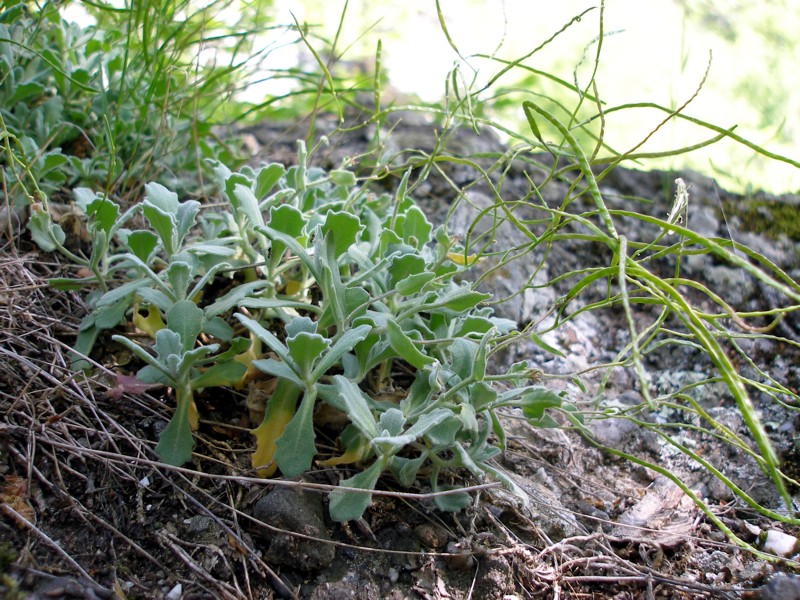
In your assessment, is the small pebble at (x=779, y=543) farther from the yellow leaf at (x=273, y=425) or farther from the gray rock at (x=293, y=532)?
the yellow leaf at (x=273, y=425)

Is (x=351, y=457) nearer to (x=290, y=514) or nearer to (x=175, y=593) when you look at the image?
(x=290, y=514)

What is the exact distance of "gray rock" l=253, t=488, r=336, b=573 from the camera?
130cm

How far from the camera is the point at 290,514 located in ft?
4.38

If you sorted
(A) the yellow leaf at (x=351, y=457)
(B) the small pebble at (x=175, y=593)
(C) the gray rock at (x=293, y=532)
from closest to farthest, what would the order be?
(B) the small pebble at (x=175, y=593) < (C) the gray rock at (x=293, y=532) < (A) the yellow leaf at (x=351, y=457)

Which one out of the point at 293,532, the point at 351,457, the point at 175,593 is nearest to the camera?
the point at 175,593

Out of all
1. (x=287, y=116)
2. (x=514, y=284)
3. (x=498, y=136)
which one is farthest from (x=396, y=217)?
(x=287, y=116)

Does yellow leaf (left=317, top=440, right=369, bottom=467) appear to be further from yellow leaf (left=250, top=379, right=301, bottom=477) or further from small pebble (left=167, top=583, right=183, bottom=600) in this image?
small pebble (left=167, top=583, right=183, bottom=600)

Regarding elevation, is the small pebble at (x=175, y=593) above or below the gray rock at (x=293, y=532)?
below

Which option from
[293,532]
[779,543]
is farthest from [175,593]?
[779,543]

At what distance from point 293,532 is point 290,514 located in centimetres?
4

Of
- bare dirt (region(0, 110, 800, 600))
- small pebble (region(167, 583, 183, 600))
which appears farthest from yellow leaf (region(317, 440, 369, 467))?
small pebble (region(167, 583, 183, 600))

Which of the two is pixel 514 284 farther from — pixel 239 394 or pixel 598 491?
pixel 239 394

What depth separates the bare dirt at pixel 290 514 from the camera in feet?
4.09

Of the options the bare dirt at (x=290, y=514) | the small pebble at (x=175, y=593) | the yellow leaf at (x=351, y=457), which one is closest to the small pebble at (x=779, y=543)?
the bare dirt at (x=290, y=514)
